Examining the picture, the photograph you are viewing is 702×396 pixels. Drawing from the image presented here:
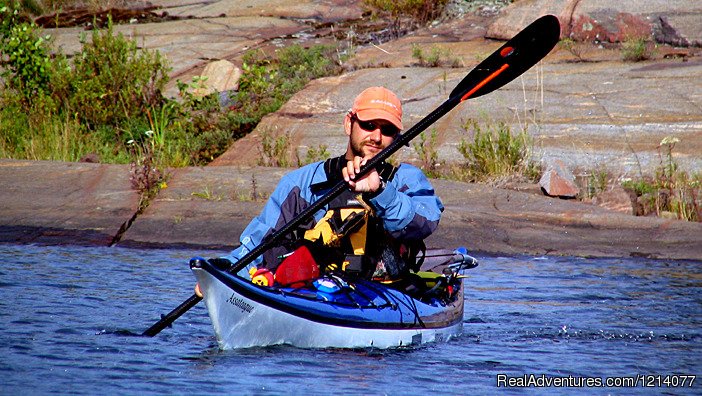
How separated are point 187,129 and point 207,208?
13.4 ft

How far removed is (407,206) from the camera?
614cm

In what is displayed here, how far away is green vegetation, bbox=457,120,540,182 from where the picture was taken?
41.8 ft

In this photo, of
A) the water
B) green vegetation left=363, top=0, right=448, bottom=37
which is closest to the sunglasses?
the water

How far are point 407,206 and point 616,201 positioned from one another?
20.7 ft

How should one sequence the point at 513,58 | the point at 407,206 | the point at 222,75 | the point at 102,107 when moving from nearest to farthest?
1. the point at 407,206
2. the point at 513,58
3. the point at 102,107
4. the point at 222,75

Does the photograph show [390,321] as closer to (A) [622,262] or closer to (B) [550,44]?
(B) [550,44]

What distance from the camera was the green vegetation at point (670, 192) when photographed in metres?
11.7

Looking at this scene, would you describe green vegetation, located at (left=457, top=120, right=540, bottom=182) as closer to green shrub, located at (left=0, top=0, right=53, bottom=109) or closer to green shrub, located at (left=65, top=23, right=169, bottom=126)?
green shrub, located at (left=65, top=23, right=169, bottom=126)

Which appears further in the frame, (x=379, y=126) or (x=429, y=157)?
(x=429, y=157)

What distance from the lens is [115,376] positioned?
19.7 ft

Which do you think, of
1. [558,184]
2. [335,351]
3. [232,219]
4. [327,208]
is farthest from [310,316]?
[558,184]

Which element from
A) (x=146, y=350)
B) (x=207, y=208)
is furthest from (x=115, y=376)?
(x=207, y=208)

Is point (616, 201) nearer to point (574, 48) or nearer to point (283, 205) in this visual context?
point (574, 48)

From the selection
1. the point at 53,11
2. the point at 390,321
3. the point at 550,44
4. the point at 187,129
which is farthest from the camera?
the point at 53,11
